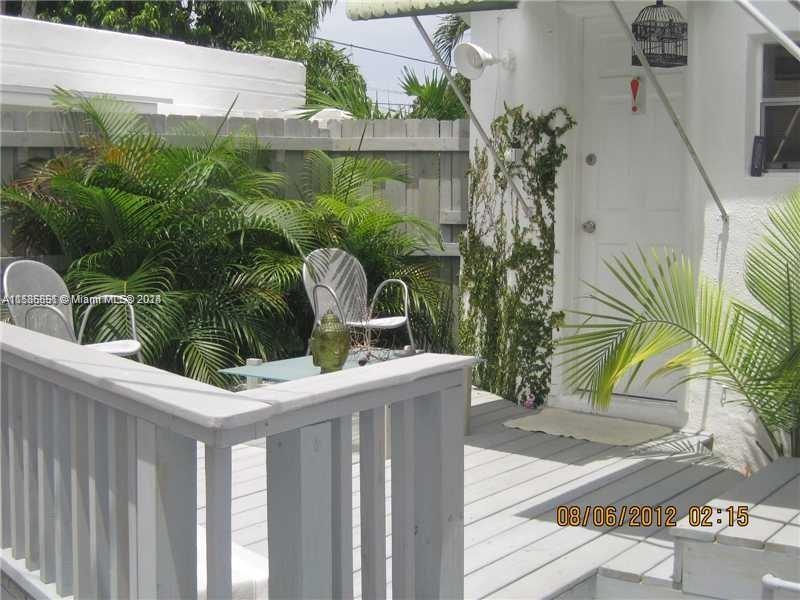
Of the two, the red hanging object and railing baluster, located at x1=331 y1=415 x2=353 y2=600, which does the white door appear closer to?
the red hanging object

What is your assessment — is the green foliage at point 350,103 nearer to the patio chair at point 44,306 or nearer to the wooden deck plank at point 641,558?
the patio chair at point 44,306

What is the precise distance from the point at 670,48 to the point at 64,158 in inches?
140

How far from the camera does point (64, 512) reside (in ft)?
8.37

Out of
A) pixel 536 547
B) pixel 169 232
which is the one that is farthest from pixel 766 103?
pixel 169 232

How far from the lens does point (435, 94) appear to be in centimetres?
786

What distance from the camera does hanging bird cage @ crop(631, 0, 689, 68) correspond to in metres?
4.96

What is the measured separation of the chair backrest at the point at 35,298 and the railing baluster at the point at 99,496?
270 cm

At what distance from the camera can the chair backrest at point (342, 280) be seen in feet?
19.6

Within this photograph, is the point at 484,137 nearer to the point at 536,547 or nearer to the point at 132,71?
the point at 536,547

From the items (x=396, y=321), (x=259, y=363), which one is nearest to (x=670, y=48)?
(x=396, y=321)

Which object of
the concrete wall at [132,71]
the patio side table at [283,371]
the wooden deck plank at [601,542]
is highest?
the concrete wall at [132,71]

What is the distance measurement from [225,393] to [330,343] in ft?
8.56

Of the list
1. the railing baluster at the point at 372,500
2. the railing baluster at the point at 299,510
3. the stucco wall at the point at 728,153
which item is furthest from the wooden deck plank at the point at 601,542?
the railing baluster at the point at 299,510

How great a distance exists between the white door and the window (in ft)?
2.36
